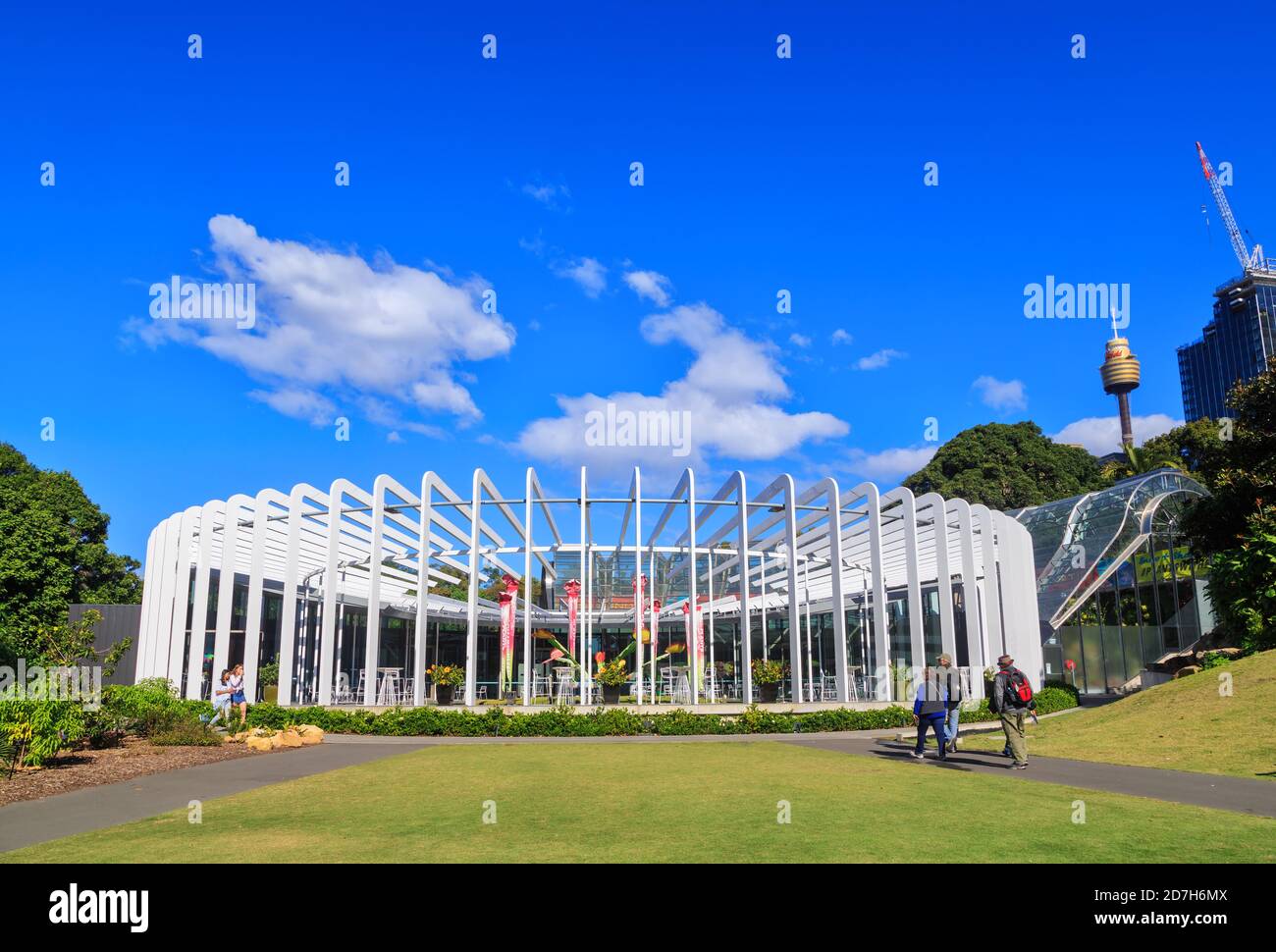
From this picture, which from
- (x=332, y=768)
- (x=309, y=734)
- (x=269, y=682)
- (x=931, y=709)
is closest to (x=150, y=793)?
(x=332, y=768)

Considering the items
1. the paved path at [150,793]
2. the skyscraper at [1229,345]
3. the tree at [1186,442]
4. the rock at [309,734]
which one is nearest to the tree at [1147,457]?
the tree at [1186,442]

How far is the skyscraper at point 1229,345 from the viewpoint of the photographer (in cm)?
11705

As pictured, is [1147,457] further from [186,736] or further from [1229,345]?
[1229,345]

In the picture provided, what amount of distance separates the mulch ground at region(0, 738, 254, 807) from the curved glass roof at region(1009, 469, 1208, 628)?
27071 mm

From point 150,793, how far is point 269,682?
1465 cm

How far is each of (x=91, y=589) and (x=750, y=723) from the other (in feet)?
109

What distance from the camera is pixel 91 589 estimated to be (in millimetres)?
37500

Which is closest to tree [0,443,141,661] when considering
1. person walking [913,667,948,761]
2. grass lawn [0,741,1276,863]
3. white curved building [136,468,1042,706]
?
white curved building [136,468,1042,706]

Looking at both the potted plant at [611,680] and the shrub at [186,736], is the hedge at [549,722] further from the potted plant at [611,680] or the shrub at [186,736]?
the potted plant at [611,680]

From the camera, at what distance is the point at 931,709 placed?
12.7 m

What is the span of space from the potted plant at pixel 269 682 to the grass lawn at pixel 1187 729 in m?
16.8

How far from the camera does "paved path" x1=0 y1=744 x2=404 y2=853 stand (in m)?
7.42
